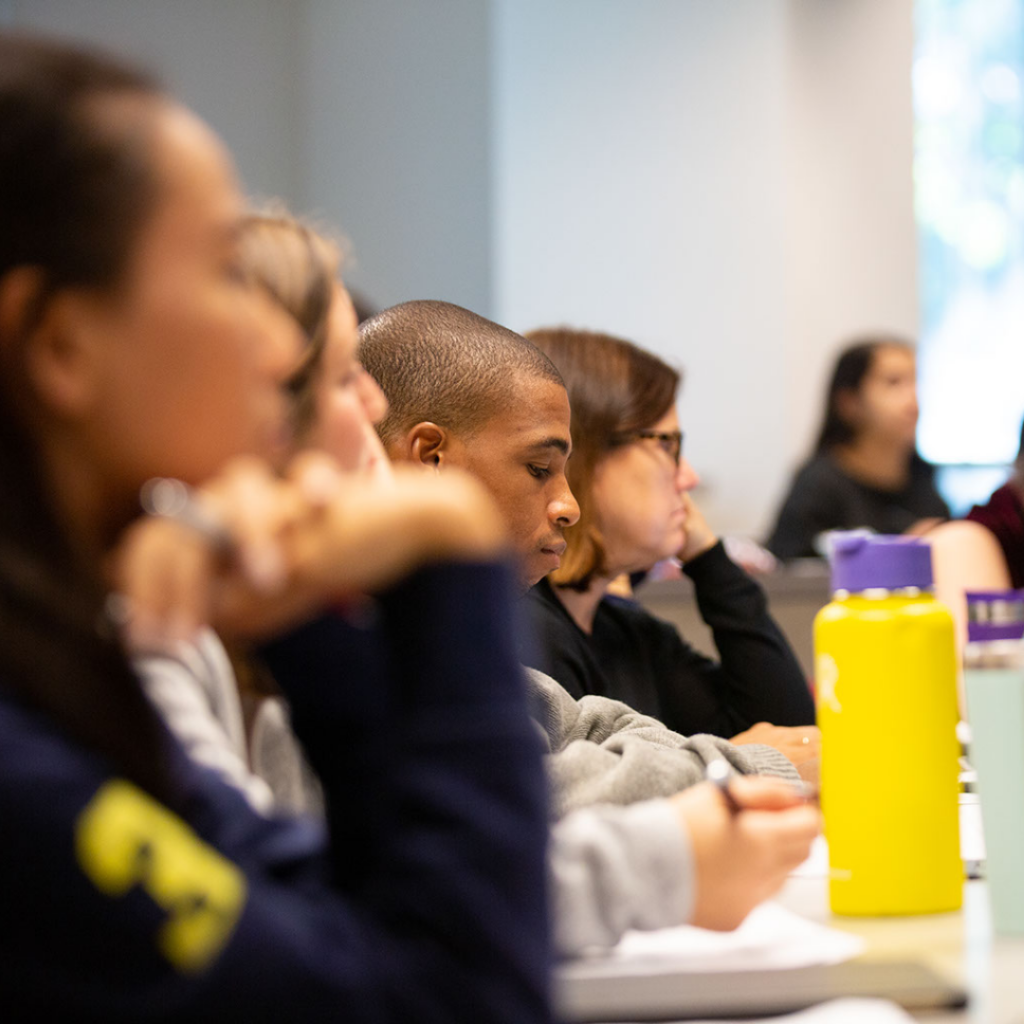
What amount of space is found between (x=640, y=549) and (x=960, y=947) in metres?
1.00

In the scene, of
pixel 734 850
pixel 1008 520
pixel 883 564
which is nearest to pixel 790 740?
pixel 883 564

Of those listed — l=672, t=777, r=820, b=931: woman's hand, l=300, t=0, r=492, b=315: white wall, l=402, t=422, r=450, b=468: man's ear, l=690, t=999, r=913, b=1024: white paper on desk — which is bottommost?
l=690, t=999, r=913, b=1024: white paper on desk

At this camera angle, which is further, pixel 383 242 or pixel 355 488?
pixel 383 242

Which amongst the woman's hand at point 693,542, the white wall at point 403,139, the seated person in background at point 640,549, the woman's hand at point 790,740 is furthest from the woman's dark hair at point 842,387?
the woman's hand at point 790,740

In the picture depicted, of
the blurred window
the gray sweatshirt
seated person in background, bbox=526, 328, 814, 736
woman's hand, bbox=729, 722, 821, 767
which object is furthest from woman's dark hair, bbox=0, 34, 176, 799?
the blurred window

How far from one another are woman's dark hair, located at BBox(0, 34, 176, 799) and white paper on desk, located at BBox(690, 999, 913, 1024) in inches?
11.0

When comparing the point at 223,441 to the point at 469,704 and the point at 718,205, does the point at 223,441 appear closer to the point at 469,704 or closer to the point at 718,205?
the point at 469,704

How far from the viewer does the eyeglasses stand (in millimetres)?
1720

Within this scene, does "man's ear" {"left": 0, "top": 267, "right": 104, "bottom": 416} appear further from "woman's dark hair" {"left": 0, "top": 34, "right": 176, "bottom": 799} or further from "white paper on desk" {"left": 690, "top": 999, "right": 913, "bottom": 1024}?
"white paper on desk" {"left": 690, "top": 999, "right": 913, "bottom": 1024}

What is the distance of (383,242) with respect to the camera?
469cm

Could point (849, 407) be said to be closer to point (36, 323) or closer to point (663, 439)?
point (663, 439)

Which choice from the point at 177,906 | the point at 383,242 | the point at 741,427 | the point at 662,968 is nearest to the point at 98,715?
the point at 177,906

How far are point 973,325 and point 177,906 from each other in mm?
4627

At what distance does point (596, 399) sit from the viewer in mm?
1707
